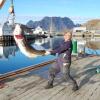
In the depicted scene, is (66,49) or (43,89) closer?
(66,49)

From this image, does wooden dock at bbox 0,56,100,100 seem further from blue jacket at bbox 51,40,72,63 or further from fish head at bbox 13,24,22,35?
fish head at bbox 13,24,22,35

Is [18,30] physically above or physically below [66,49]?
above

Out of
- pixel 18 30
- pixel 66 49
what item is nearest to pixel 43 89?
pixel 66 49

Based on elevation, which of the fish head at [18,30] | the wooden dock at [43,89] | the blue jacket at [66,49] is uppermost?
the fish head at [18,30]

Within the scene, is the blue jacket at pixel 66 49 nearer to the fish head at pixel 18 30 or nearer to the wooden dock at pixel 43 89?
the wooden dock at pixel 43 89

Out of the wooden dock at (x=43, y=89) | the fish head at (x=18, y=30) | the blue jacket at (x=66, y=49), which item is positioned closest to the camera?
the fish head at (x=18, y=30)

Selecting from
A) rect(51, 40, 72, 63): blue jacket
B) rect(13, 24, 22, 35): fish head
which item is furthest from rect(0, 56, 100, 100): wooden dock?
rect(13, 24, 22, 35): fish head

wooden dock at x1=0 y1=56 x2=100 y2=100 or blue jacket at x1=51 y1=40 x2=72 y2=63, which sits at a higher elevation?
blue jacket at x1=51 y1=40 x2=72 y2=63

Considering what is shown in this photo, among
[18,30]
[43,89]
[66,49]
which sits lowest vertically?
[43,89]

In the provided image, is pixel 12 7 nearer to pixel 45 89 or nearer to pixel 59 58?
pixel 59 58

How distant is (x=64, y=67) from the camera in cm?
817

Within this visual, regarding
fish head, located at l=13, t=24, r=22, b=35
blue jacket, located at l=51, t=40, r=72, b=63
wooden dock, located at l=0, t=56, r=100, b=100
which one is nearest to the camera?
fish head, located at l=13, t=24, r=22, b=35

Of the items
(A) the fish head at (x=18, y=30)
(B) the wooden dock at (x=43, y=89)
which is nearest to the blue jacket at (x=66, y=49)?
(B) the wooden dock at (x=43, y=89)

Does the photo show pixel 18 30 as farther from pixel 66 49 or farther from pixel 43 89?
pixel 43 89
